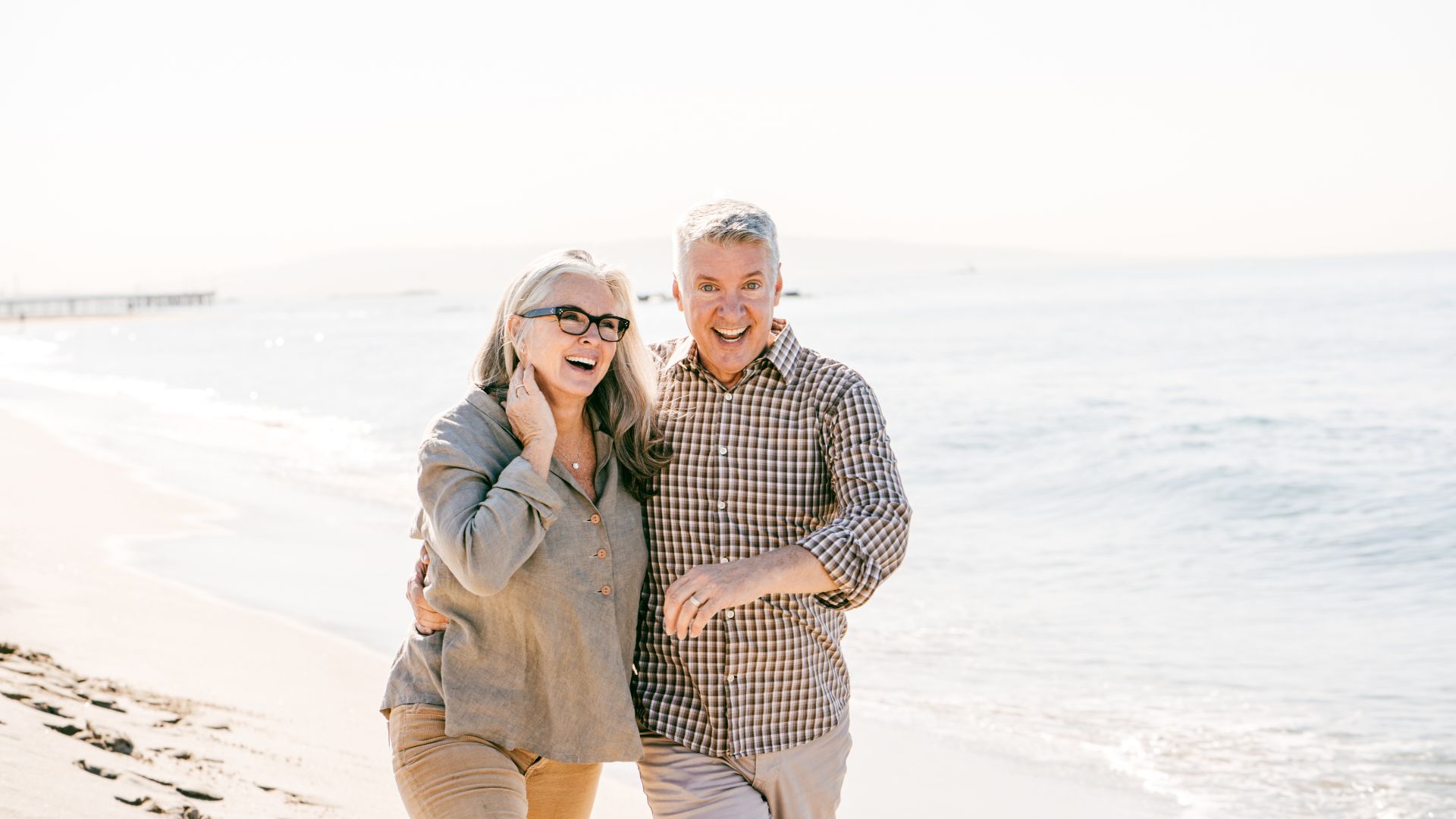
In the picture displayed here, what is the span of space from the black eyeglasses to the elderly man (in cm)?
19

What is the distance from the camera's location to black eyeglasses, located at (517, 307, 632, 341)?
299cm

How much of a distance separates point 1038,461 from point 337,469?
909 cm

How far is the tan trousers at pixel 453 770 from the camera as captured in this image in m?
2.78

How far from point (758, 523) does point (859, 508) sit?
27 cm

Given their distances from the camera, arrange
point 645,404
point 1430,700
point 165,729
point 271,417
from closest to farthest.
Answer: point 645,404
point 165,729
point 1430,700
point 271,417

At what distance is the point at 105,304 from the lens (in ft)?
473

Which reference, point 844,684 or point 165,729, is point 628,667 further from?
point 165,729

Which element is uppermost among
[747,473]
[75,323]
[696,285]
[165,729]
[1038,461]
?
[696,285]

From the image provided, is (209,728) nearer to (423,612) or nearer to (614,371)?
(423,612)

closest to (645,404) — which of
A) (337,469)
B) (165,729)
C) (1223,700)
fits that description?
(165,729)

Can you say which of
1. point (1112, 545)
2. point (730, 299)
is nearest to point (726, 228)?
point (730, 299)

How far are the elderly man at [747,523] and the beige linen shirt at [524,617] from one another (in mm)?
122

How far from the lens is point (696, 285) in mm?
3076

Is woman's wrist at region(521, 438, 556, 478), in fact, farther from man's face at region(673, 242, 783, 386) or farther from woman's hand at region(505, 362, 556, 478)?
man's face at region(673, 242, 783, 386)
